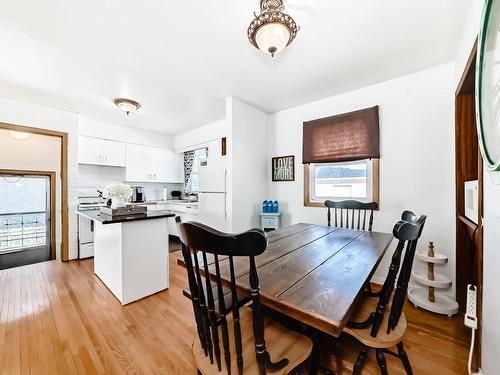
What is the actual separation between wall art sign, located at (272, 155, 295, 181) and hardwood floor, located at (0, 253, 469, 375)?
6.72ft

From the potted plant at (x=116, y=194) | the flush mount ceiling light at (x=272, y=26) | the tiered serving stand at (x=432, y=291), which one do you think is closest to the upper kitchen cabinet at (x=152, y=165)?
the potted plant at (x=116, y=194)

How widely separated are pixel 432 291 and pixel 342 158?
63.7 inches

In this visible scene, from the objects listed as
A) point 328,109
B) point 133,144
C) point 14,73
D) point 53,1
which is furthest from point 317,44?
point 133,144

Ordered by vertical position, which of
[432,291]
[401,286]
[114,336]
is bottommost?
[114,336]

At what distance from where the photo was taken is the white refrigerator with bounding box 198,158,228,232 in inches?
128

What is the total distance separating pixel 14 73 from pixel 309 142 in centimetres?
350

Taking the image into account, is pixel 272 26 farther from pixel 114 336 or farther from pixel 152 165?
pixel 152 165

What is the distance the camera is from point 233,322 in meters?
0.90

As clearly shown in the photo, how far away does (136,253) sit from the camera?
2.16 m

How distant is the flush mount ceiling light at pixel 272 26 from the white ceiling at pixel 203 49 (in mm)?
104

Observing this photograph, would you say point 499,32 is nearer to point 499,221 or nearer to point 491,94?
point 491,94

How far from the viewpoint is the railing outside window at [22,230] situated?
406cm

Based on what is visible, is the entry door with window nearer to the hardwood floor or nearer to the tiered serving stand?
the hardwood floor

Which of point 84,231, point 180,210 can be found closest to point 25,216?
point 84,231
